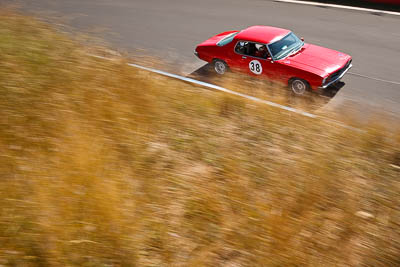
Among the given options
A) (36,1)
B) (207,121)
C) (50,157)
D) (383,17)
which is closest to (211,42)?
(207,121)

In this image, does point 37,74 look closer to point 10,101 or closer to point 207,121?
point 10,101

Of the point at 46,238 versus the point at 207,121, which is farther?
the point at 207,121

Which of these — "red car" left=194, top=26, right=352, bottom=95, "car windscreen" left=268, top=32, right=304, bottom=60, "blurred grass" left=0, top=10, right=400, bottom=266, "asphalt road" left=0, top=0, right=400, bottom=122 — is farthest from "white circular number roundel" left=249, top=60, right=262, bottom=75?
"blurred grass" left=0, top=10, right=400, bottom=266

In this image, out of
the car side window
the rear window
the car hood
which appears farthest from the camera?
the rear window

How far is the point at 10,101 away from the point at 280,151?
4327 mm

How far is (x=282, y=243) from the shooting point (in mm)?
3928

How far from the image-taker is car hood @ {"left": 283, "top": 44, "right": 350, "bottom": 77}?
8500 millimetres

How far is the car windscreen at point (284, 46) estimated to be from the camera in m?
8.98

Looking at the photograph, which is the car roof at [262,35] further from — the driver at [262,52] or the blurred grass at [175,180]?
the blurred grass at [175,180]

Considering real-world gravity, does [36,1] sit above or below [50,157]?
above

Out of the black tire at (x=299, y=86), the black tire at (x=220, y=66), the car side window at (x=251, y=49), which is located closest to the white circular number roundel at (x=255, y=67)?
the car side window at (x=251, y=49)

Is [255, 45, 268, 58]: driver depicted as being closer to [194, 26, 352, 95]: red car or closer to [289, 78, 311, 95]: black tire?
[194, 26, 352, 95]: red car

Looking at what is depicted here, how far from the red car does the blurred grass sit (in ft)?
7.15

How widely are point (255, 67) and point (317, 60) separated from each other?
60.4 inches
